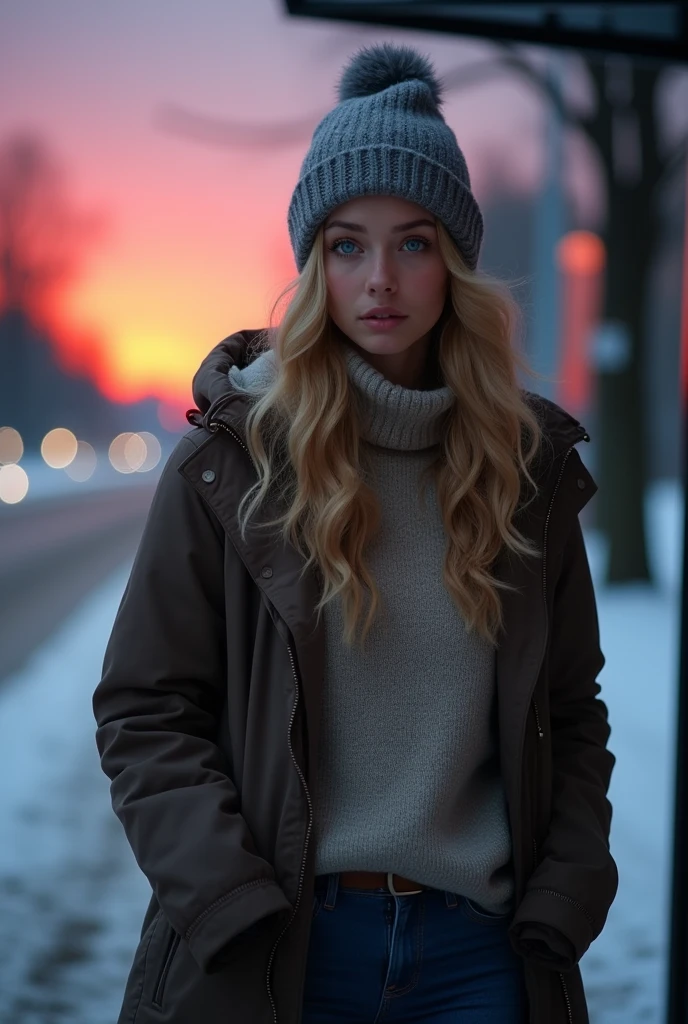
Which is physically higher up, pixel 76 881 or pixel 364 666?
pixel 364 666

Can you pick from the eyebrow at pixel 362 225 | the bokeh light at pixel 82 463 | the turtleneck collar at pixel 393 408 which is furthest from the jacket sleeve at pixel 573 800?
the bokeh light at pixel 82 463

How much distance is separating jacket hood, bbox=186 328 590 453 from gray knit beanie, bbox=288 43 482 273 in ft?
0.59

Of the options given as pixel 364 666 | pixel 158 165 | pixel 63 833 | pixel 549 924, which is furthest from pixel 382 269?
pixel 63 833

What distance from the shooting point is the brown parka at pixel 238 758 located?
131 cm

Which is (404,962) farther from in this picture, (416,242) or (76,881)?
(76,881)

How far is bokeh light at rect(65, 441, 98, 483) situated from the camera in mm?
2799

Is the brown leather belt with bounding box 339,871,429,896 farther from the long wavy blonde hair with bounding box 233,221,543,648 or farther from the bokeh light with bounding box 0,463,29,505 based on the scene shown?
the bokeh light with bounding box 0,463,29,505

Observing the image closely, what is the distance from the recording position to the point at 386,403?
1522mm

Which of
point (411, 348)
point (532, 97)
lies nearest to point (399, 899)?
point (411, 348)

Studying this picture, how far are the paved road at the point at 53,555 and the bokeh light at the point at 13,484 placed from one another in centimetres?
5

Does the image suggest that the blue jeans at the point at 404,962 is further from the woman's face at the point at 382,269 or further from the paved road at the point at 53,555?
the paved road at the point at 53,555

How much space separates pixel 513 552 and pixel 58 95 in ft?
6.59

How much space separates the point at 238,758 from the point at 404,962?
37 centimetres

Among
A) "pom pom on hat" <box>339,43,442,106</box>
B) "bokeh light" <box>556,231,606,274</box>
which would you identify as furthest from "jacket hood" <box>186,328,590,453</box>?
"bokeh light" <box>556,231,606,274</box>
